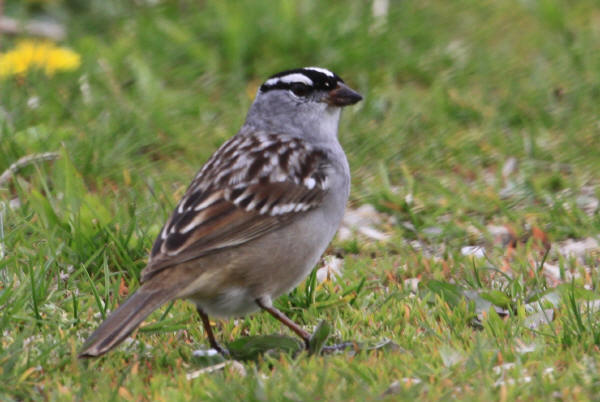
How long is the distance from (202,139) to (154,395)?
3781 millimetres

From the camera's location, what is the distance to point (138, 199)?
6867 mm

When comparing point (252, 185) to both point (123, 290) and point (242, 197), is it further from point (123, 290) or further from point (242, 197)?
point (123, 290)

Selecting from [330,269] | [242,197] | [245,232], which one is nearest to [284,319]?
[245,232]

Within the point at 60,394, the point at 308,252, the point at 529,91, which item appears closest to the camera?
the point at 60,394

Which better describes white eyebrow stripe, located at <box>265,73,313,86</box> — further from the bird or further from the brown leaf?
the brown leaf

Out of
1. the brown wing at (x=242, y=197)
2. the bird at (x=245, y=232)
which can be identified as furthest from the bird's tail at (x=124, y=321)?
the brown wing at (x=242, y=197)

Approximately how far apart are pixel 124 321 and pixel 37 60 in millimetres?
4468

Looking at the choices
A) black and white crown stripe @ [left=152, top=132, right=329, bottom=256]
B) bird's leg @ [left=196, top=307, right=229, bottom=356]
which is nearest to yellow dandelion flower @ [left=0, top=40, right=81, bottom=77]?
black and white crown stripe @ [left=152, top=132, right=329, bottom=256]

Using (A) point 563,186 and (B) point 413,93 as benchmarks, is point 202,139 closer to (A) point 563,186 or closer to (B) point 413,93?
(B) point 413,93

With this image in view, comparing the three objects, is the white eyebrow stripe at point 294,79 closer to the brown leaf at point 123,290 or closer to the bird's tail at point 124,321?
the brown leaf at point 123,290

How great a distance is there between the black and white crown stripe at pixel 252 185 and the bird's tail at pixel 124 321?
9.3 inches

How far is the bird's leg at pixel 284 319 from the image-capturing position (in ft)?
16.7

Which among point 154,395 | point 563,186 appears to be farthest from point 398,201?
point 154,395

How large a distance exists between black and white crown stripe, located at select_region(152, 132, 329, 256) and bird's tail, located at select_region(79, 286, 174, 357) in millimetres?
237
